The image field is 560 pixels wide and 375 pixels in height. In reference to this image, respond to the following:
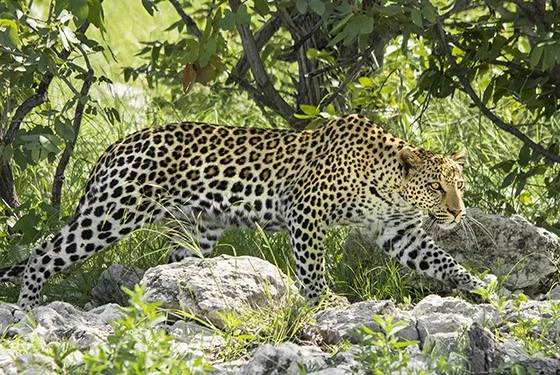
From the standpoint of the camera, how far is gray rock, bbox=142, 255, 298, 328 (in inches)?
284

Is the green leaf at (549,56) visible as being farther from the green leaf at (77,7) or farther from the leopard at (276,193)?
the green leaf at (77,7)

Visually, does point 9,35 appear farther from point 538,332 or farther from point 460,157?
point 538,332

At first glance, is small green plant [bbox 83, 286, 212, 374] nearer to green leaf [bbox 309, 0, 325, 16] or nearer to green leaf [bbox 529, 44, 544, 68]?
green leaf [bbox 309, 0, 325, 16]

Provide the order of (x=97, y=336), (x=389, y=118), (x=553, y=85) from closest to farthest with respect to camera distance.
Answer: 1. (x=97, y=336)
2. (x=553, y=85)
3. (x=389, y=118)

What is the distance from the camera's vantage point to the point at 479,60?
9336 mm

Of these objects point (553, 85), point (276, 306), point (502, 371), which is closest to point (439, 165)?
point (553, 85)

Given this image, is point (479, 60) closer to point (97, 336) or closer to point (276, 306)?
point (276, 306)

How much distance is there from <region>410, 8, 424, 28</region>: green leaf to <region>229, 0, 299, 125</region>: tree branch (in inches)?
90.6

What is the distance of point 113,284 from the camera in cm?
847

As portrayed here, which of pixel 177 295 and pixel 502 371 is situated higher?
pixel 177 295

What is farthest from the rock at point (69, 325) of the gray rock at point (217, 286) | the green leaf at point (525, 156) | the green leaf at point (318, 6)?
the green leaf at point (525, 156)

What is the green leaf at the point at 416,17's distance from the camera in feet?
25.0

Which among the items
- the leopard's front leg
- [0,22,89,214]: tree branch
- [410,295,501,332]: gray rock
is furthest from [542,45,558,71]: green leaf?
[0,22,89,214]: tree branch

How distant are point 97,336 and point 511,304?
2.40m
